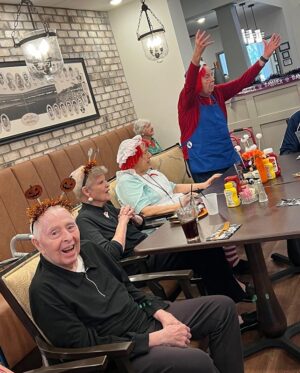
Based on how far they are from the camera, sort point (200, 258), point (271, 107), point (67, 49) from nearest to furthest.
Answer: point (200, 258) < point (67, 49) < point (271, 107)

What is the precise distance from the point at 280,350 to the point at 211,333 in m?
0.64

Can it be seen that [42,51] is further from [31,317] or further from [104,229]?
[31,317]

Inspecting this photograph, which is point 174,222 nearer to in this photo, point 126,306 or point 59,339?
point 126,306

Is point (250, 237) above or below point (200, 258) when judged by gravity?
above

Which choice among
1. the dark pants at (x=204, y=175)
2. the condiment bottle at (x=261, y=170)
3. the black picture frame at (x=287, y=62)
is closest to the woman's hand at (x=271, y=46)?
the dark pants at (x=204, y=175)

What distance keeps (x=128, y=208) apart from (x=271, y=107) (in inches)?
146

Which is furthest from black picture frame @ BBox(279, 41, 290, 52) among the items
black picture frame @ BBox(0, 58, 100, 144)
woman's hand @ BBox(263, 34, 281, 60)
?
woman's hand @ BBox(263, 34, 281, 60)

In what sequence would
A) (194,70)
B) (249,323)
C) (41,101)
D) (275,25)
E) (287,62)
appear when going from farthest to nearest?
(287,62)
(275,25)
(41,101)
(194,70)
(249,323)

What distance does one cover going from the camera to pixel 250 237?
1.79 m

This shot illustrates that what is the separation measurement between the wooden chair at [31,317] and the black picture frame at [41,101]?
220 centimetres

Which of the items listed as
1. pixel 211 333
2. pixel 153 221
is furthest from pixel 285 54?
pixel 211 333

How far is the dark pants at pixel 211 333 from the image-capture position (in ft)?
5.43

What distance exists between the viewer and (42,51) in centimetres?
286

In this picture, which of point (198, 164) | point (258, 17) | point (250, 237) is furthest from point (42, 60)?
point (258, 17)
